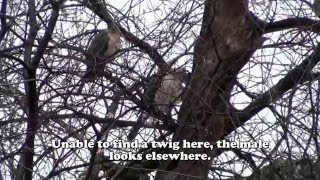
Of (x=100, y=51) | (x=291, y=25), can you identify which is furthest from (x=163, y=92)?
(x=291, y=25)

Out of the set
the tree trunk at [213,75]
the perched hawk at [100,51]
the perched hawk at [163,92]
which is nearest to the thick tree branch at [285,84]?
the tree trunk at [213,75]

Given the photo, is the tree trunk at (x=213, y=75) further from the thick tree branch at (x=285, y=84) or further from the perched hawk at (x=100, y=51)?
the perched hawk at (x=100, y=51)

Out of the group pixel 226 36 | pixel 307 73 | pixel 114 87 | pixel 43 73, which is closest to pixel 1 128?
pixel 43 73

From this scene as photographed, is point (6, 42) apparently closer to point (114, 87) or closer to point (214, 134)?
point (114, 87)

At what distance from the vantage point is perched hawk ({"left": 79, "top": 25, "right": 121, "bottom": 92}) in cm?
467

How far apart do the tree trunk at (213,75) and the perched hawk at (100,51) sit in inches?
29.8

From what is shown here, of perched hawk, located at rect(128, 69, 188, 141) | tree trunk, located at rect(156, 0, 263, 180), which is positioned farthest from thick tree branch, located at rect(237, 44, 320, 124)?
perched hawk, located at rect(128, 69, 188, 141)

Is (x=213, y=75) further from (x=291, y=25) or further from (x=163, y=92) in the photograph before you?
(x=291, y=25)

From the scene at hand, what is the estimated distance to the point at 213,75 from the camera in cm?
529

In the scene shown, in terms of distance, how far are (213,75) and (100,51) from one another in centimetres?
114

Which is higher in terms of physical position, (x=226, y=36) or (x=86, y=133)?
(x=226, y=36)

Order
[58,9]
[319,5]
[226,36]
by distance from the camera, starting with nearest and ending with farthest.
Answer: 1. [58,9]
2. [319,5]
3. [226,36]

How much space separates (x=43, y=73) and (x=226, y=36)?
5.89 ft

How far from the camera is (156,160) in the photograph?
5668mm
